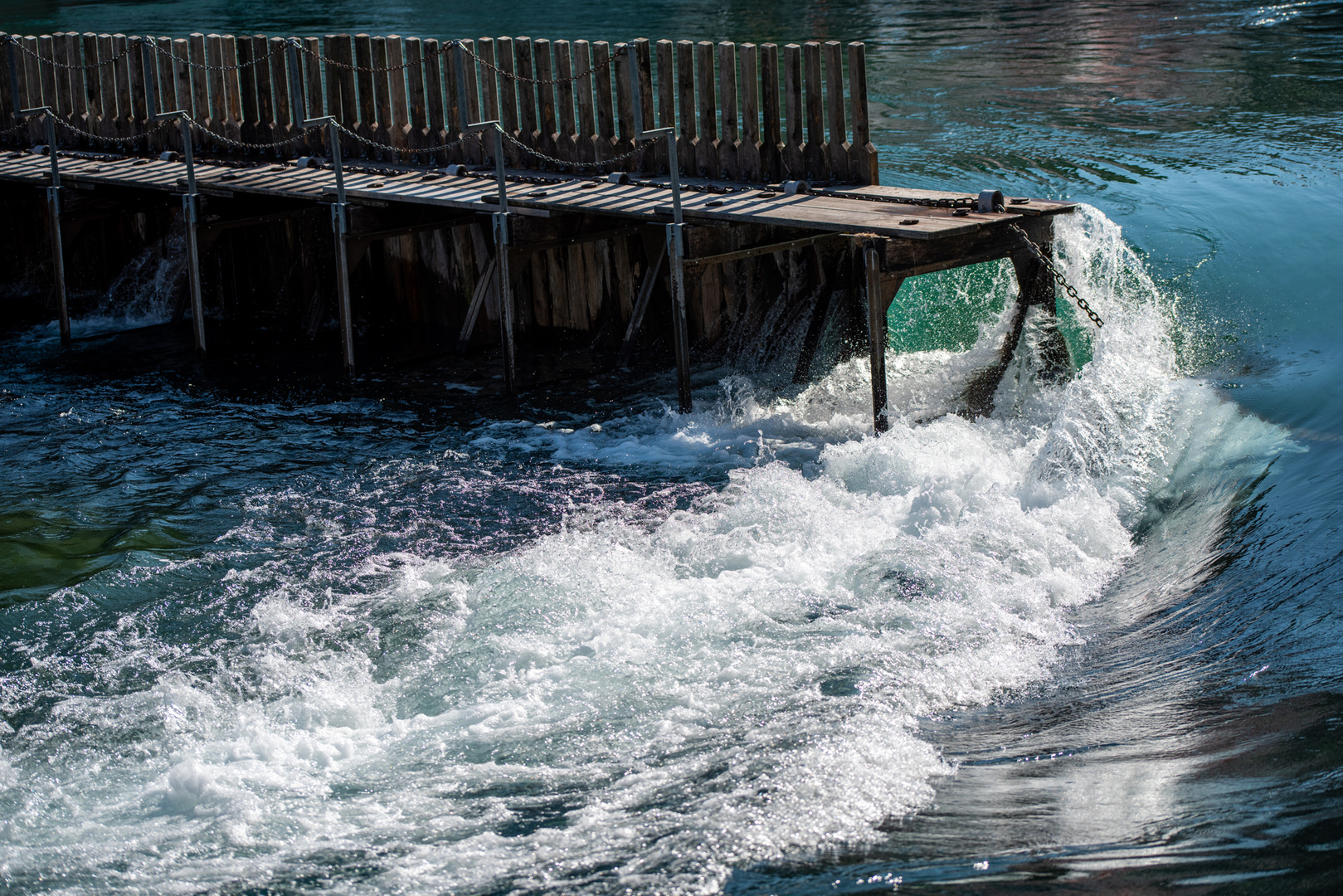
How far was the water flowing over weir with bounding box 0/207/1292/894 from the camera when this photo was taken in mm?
5957

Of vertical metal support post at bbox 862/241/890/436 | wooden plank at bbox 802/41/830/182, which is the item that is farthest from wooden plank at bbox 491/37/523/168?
vertical metal support post at bbox 862/241/890/436

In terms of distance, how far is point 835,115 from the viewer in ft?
41.5

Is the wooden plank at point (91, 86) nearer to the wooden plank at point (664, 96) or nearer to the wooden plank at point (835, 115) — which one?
the wooden plank at point (664, 96)

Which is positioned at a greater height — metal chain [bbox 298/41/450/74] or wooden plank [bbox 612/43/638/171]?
metal chain [bbox 298/41/450/74]

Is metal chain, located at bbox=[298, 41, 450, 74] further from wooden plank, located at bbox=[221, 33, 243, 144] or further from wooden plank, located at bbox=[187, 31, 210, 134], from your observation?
wooden plank, located at bbox=[187, 31, 210, 134]

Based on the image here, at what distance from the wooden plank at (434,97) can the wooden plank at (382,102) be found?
469mm

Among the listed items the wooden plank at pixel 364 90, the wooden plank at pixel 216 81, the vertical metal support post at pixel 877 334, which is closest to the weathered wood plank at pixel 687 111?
the vertical metal support post at pixel 877 334

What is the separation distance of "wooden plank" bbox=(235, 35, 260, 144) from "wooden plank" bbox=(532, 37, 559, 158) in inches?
187

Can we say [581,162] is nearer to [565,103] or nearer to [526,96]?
[565,103]

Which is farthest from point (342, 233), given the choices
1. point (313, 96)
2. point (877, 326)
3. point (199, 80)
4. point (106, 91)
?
point (106, 91)

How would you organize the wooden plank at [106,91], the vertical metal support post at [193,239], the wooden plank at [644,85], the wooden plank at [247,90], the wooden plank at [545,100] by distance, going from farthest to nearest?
the wooden plank at [106,91] < the wooden plank at [247,90] < the vertical metal support post at [193,239] < the wooden plank at [545,100] < the wooden plank at [644,85]

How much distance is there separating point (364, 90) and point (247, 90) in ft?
7.20

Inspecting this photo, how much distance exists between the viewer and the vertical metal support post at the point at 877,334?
1088 cm

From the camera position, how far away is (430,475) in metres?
11.7
